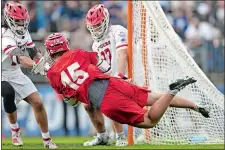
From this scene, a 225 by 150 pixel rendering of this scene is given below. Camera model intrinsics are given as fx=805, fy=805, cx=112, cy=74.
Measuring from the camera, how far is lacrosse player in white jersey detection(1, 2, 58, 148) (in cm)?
1040

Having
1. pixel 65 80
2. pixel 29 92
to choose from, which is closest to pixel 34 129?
pixel 29 92

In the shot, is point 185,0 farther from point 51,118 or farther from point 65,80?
point 65,80

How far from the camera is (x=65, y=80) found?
882cm

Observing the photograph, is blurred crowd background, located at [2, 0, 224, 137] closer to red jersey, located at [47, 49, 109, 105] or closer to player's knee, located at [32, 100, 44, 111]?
player's knee, located at [32, 100, 44, 111]

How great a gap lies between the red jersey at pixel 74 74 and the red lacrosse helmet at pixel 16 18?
1.70m

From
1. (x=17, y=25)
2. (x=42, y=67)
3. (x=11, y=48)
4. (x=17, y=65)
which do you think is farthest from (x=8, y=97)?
(x=42, y=67)

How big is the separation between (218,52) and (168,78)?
15.1ft

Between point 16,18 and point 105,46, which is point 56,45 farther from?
point 105,46

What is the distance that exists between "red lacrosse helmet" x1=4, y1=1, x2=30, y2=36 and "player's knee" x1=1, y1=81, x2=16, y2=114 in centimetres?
71

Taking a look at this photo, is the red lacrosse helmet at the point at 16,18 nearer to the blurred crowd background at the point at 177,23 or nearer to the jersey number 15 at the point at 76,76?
the jersey number 15 at the point at 76,76

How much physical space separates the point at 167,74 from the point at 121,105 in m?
2.51

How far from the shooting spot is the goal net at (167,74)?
11.1m

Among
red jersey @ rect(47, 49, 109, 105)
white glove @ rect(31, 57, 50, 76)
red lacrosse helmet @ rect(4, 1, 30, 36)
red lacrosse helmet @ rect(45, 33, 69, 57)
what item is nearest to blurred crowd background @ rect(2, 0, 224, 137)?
red lacrosse helmet @ rect(4, 1, 30, 36)

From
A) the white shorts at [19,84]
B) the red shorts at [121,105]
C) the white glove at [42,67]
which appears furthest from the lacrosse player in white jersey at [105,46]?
the red shorts at [121,105]
